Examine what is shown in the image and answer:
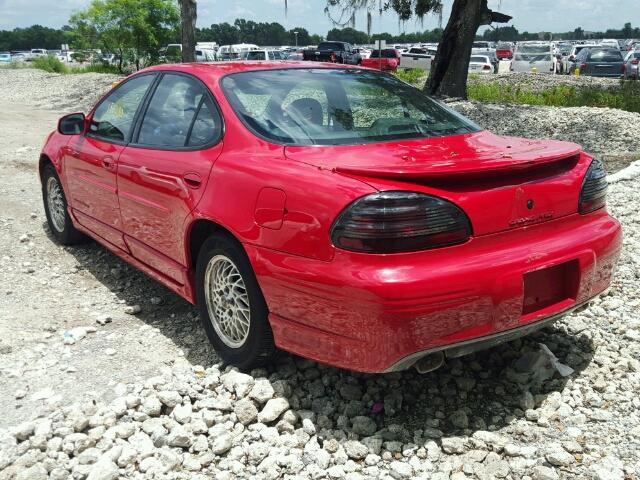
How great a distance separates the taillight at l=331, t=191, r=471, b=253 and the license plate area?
46 cm

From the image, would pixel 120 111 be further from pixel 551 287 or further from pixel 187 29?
pixel 187 29

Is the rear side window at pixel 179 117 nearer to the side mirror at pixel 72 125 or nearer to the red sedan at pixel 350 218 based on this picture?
the red sedan at pixel 350 218

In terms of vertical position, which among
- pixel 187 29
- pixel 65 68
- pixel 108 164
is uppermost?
pixel 187 29

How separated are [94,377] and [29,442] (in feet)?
2.16

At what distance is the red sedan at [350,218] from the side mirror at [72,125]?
3.28ft

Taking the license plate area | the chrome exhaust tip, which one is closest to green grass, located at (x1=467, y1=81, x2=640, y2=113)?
the license plate area

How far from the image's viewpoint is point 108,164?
4.51 m

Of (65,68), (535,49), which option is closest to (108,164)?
(535,49)

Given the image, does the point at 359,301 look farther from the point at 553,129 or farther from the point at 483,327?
the point at 553,129

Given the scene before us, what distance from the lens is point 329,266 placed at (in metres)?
2.77

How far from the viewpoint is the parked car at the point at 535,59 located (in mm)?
31016

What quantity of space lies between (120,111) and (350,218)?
8.84ft

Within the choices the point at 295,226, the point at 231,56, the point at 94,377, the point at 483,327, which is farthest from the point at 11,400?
the point at 231,56

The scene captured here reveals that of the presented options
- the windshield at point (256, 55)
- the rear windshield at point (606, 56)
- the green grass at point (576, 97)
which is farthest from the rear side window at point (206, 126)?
the windshield at point (256, 55)
